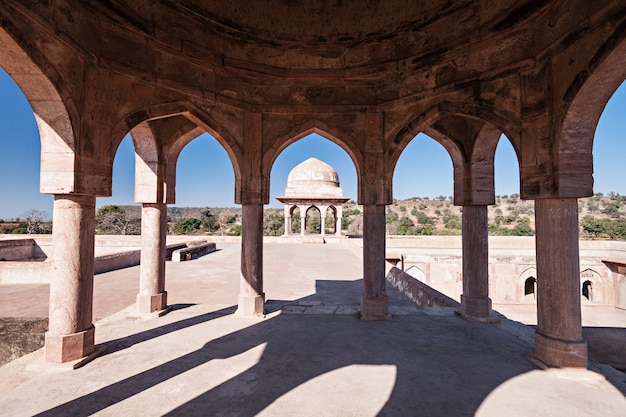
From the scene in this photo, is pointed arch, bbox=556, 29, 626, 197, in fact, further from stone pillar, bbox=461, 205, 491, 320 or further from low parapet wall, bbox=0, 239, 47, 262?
low parapet wall, bbox=0, 239, 47, 262

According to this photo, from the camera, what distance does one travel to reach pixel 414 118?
638cm

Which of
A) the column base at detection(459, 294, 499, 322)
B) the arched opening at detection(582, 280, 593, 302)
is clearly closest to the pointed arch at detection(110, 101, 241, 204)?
the column base at detection(459, 294, 499, 322)

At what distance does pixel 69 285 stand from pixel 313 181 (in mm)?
20528

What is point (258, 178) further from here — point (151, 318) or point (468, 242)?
point (468, 242)

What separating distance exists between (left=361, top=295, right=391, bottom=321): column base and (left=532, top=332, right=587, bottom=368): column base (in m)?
2.60

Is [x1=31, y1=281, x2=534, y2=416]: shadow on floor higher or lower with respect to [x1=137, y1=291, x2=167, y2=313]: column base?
lower

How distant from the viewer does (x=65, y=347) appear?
14.6ft

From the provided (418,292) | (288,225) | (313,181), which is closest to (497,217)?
(313,181)

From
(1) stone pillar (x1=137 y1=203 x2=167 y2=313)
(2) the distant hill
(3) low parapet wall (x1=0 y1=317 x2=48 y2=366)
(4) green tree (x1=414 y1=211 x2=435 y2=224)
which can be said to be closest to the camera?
(3) low parapet wall (x1=0 y1=317 x2=48 y2=366)

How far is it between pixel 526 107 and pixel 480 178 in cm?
198

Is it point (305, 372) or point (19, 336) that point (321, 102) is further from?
point (19, 336)

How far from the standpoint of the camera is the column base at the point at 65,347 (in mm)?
4410

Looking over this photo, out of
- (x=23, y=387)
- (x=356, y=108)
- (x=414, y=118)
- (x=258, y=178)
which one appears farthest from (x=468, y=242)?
(x=23, y=387)

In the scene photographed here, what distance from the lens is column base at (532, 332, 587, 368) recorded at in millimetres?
4375
